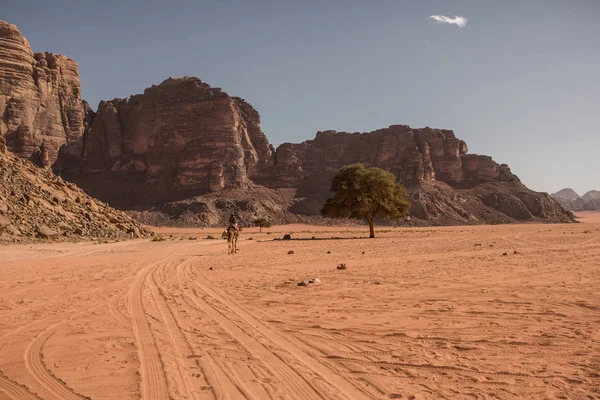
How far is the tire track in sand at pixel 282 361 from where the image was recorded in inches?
174

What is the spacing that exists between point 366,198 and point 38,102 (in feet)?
334

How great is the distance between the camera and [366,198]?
40438 millimetres

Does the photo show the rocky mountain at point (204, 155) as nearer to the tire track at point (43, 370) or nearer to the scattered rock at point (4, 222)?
the scattered rock at point (4, 222)

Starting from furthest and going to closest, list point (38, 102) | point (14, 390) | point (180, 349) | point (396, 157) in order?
1. point (396, 157)
2. point (38, 102)
3. point (180, 349)
4. point (14, 390)

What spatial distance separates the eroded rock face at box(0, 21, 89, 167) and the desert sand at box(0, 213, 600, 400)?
108434 millimetres

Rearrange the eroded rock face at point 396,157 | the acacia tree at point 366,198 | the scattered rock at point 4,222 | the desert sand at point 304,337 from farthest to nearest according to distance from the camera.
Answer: the eroded rock face at point 396,157
the acacia tree at point 366,198
the scattered rock at point 4,222
the desert sand at point 304,337

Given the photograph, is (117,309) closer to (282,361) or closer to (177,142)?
(282,361)

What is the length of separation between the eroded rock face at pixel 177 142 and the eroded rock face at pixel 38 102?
6.06 metres

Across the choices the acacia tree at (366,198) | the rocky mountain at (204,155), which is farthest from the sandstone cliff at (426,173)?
the acacia tree at (366,198)

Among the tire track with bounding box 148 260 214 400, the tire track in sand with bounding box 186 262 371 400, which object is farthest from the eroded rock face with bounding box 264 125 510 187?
the tire track in sand with bounding box 186 262 371 400

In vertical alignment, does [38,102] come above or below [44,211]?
above

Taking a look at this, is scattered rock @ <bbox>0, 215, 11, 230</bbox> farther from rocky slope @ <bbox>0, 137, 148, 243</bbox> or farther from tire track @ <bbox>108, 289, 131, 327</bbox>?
tire track @ <bbox>108, 289, 131, 327</bbox>

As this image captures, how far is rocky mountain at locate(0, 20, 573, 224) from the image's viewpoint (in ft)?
330

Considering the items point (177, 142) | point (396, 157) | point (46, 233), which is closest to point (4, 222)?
point (46, 233)
